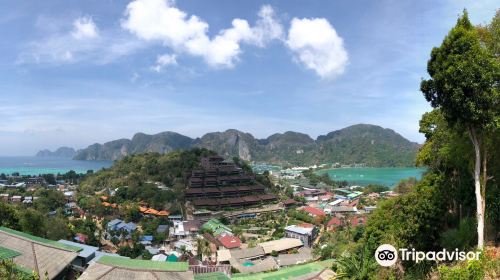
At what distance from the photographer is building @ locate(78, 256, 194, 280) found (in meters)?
8.99

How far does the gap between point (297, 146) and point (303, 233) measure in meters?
118

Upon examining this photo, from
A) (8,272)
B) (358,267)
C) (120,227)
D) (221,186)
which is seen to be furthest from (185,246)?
(221,186)

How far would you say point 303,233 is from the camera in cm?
2378

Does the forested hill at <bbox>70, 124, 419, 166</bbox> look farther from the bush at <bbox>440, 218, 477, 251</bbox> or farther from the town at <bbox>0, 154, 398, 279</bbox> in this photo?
the bush at <bbox>440, 218, 477, 251</bbox>

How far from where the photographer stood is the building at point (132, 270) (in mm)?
8992

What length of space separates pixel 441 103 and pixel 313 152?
12132cm

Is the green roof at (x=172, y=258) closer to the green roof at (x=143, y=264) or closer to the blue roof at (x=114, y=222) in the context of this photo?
the green roof at (x=143, y=264)

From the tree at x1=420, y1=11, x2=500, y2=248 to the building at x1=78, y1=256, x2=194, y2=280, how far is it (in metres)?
7.20

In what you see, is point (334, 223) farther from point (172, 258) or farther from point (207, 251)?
point (172, 258)

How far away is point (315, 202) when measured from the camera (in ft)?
140

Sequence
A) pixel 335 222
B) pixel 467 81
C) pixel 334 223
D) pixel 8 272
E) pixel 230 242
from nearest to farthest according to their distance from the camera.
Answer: pixel 467 81 < pixel 8 272 < pixel 230 242 < pixel 334 223 < pixel 335 222

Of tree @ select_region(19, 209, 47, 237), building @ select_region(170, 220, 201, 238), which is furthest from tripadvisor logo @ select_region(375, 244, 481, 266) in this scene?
building @ select_region(170, 220, 201, 238)

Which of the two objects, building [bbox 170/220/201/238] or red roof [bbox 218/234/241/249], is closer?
red roof [bbox 218/234/241/249]

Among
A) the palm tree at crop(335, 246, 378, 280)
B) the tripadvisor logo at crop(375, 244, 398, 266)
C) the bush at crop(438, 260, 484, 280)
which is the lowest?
the palm tree at crop(335, 246, 378, 280)
